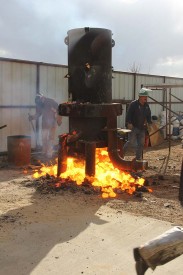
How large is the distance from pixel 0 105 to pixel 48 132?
165 centimetres

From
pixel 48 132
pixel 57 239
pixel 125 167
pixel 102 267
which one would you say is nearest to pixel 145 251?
pixel 102 267

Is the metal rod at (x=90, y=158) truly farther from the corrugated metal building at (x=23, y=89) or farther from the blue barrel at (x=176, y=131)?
the blue barrel at (x=176, y=131)

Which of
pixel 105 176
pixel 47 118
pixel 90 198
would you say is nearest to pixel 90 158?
pixel 105 176

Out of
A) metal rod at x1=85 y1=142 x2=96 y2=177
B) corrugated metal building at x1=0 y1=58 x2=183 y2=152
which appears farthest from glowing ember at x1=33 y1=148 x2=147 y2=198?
corrugated metal building at x1=0 y1=58 x2=183 y2=152

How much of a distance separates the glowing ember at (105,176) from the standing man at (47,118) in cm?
334

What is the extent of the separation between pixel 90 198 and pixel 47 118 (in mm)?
5096

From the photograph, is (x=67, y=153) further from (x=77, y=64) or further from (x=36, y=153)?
(x=36, y=153)

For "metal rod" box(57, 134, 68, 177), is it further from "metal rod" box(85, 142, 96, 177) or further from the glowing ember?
"metal rod" box(85, 142, 96, 177)

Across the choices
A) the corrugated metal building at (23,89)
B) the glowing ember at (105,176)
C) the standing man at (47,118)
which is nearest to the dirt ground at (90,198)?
the glowing ember at (105,176)

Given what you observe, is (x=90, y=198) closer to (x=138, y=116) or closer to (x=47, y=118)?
(x=138, y=116)

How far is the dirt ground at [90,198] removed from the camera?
5.50m

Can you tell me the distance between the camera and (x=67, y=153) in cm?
733

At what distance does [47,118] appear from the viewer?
11016mm

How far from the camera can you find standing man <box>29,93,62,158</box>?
10.9 meters
